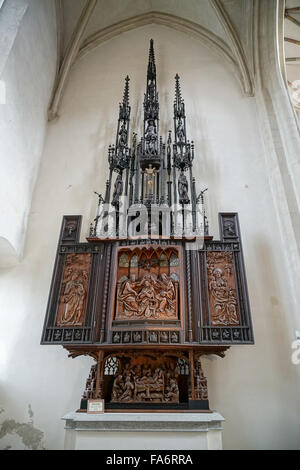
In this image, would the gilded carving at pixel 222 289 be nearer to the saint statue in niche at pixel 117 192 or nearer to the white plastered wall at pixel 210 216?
the white plastered wall at pixel 210 216

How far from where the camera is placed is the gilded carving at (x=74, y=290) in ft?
16.2

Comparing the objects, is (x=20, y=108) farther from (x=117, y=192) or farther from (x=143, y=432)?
(x=143, y=432)

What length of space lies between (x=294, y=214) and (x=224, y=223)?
4.81ft

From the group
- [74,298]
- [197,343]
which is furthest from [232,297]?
[74,298]

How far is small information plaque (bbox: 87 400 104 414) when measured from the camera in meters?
4.26

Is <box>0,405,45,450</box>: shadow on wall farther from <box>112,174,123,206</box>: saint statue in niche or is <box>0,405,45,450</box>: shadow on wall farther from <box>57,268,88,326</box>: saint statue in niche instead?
<box>112,174,123,206</box>: saint statue in niche

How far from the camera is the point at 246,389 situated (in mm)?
5188

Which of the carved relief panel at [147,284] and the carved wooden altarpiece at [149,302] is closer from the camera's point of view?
the carved wooden altarpiece at [149,302]

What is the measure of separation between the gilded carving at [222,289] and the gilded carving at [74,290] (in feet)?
6.96

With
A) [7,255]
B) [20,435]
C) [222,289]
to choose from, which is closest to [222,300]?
[222,289]

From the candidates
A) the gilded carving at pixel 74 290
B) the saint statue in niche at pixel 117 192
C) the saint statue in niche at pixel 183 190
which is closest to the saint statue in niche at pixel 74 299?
the gilded carving at pixel 74 290

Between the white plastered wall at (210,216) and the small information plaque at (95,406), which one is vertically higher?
the white plastered wall at (210,216)

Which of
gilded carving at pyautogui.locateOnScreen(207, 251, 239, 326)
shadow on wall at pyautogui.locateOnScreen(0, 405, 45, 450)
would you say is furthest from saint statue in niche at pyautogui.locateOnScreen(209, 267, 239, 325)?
shadow on wall at pyautogui.locateOnScreen(0, 405, 45, 450)

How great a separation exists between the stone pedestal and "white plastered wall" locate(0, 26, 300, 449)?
3.84 feet
